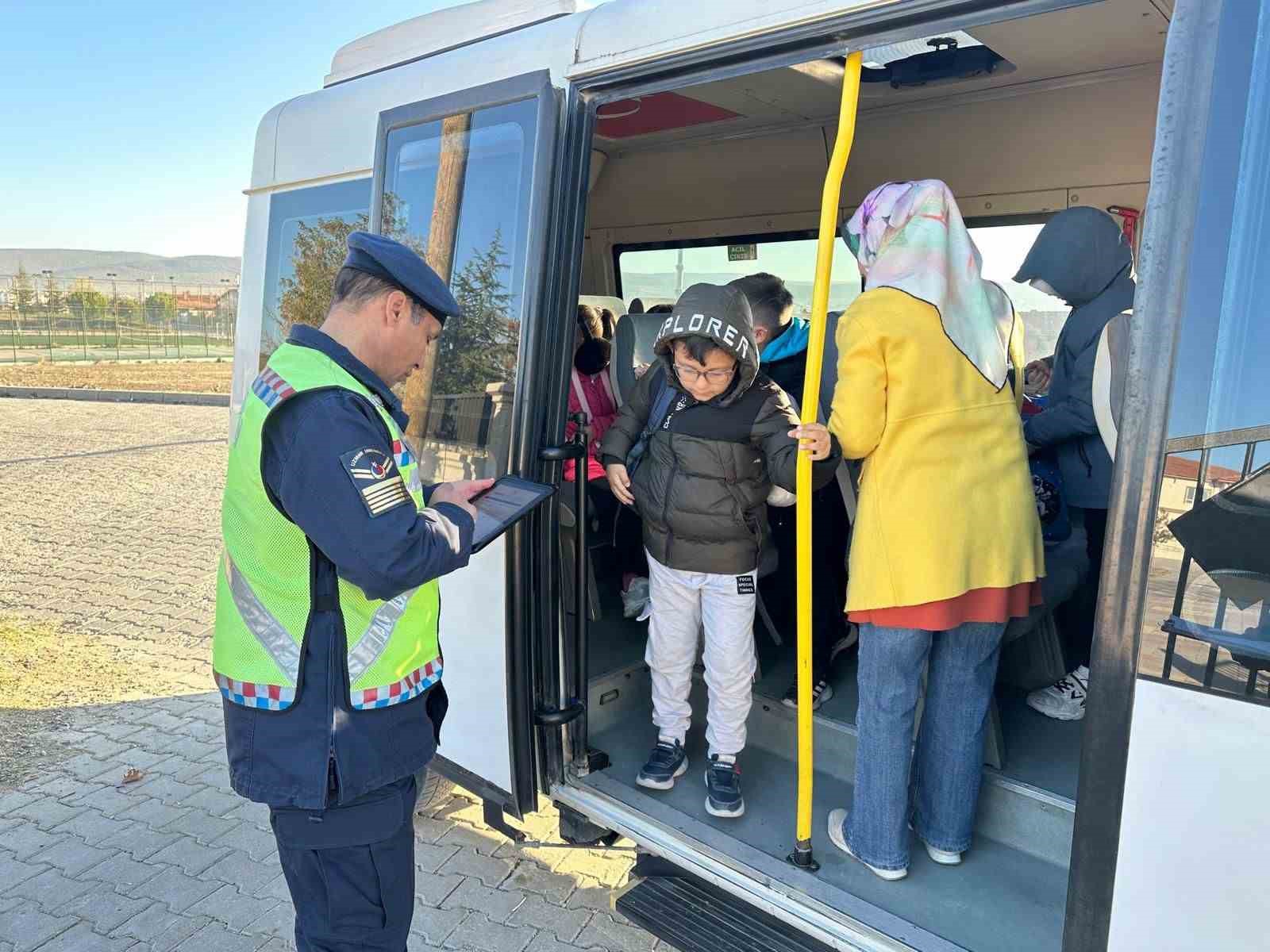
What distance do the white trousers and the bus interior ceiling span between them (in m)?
0.22

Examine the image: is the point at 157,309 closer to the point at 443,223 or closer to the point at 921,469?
the point at 443,223

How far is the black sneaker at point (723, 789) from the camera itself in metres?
2.81

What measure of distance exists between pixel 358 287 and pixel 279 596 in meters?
0.63

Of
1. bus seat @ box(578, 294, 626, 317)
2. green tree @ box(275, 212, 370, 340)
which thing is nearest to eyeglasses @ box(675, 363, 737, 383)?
green tree @ box(275, 212, 370, 340)

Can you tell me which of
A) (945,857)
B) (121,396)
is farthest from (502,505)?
(121,396)

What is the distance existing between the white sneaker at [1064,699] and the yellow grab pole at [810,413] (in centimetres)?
119

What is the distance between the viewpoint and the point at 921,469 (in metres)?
2.28

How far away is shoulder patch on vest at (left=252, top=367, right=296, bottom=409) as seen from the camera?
1.78 metres

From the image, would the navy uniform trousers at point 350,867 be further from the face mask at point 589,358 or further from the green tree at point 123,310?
the green tree at point 123,310

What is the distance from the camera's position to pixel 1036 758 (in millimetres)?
2879

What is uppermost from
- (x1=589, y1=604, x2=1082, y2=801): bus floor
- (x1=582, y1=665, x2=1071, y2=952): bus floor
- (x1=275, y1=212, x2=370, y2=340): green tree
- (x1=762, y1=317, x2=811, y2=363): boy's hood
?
(x1=275, y1=212, x2=370, y2=340): green tree

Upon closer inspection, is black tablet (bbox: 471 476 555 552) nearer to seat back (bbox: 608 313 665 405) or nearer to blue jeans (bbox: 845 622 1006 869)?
blue jeans (bbox: 845 622 1006 869)

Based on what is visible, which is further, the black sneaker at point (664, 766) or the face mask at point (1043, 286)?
the black sneaker at point (664, 766)

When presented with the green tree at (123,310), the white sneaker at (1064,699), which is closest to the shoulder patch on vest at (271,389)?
the white sneaker at (1064,699)
